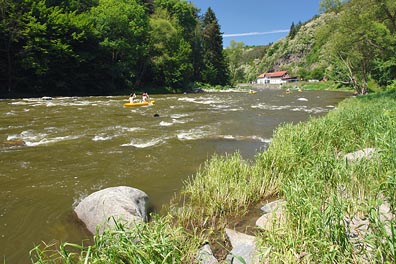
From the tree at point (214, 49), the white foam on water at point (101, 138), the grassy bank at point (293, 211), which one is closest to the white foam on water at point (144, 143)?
the white foam on water at point (101, 138)

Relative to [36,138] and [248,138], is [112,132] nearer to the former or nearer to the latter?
[36,138]

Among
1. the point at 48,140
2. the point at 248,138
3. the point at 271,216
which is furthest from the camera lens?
the point at 248,138

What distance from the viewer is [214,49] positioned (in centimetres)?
7431

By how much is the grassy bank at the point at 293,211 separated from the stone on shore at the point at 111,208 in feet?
1.66

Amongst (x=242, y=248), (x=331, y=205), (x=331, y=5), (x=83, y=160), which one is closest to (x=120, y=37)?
(x=331, y=5)

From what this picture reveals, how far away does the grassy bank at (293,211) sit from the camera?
2.90 m

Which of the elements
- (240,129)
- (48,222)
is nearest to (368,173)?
(48,222)

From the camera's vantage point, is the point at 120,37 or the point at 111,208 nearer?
the point at 111,208

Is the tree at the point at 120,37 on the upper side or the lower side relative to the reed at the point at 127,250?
upper

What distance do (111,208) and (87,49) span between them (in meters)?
39.5

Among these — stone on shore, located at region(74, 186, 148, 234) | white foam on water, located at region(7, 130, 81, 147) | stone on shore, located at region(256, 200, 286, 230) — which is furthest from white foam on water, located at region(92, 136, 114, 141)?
stone on shore, located at region(256, 200, 286, 230)

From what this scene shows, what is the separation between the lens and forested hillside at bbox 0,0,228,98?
1254 inches

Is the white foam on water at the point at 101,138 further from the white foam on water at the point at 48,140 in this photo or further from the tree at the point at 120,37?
the tree at the point at 120,37

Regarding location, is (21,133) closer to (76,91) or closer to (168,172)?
(168,172)
